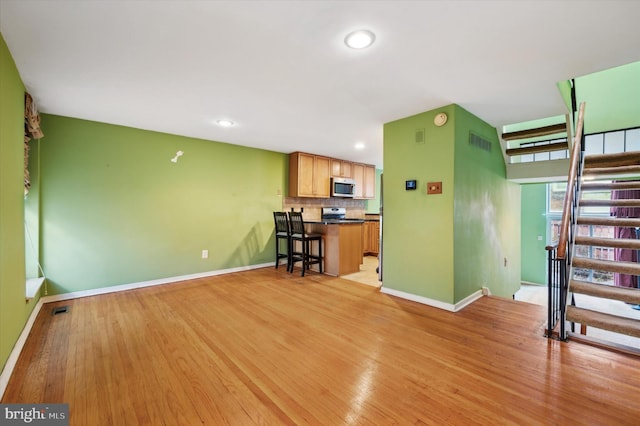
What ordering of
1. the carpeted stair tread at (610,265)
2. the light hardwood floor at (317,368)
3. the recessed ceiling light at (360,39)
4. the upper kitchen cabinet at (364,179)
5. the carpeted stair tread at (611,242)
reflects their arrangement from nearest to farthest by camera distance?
the light hardwood floor at (317,368)
the recessed ceiling light at (360,39)
the carpeted stair tread at (610,265)
the carpeted stair tread at (611,242)
the upper kitchen cabinet at (364,179)

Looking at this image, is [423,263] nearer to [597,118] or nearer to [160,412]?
[160,412]

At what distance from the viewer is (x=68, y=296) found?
10.7 feet

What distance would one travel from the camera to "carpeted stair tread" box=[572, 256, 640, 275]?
224 centimetres

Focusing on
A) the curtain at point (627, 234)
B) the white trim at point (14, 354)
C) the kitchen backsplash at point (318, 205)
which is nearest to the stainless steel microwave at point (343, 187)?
the kitchen backsplash at point (318, 205)

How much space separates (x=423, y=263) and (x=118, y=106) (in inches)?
154

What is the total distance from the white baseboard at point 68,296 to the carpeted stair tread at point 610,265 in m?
4.36

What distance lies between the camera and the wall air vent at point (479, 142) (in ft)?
10.7

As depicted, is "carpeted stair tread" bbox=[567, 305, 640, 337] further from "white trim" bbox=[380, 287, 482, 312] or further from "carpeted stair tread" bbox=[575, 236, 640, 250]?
"white trim" bbox=[380, 287, 482, 312]

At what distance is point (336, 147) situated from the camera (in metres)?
4.95

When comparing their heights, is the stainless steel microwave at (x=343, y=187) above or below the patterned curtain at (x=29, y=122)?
below

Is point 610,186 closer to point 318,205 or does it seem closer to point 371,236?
point 371,236

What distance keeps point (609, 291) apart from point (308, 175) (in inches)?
171

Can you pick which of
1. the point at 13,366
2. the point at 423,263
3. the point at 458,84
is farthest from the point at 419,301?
the point at 13,366

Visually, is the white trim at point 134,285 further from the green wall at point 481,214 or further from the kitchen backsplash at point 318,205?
the green wall at point 481,214
